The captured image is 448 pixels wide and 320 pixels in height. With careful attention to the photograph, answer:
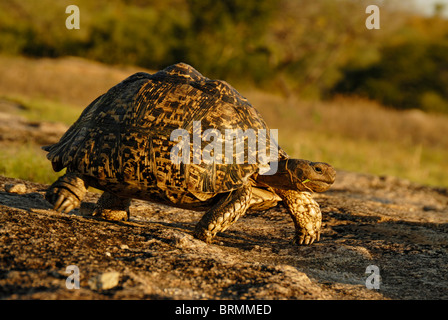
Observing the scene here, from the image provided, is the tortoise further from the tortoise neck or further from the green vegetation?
the green vegetation

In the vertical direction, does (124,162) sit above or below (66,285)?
above

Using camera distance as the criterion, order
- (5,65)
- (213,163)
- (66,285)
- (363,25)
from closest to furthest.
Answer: (66,285) < (213,163) < (5,65) < (363,25)

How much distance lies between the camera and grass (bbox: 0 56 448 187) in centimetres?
1153

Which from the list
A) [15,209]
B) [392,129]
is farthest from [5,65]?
[15,209]

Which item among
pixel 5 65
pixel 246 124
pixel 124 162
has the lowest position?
pixel 124 162

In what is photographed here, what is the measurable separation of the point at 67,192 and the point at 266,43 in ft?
92.2

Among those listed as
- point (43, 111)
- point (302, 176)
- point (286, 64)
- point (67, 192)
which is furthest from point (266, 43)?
point (67, 192)

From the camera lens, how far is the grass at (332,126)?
37.8 feet

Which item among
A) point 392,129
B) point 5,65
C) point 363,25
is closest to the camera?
point 392,129

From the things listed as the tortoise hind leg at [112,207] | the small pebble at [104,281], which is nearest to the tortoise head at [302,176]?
the tortoise hind leg at [112,207]

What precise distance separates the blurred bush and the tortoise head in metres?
25.2

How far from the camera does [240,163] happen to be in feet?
11.8
